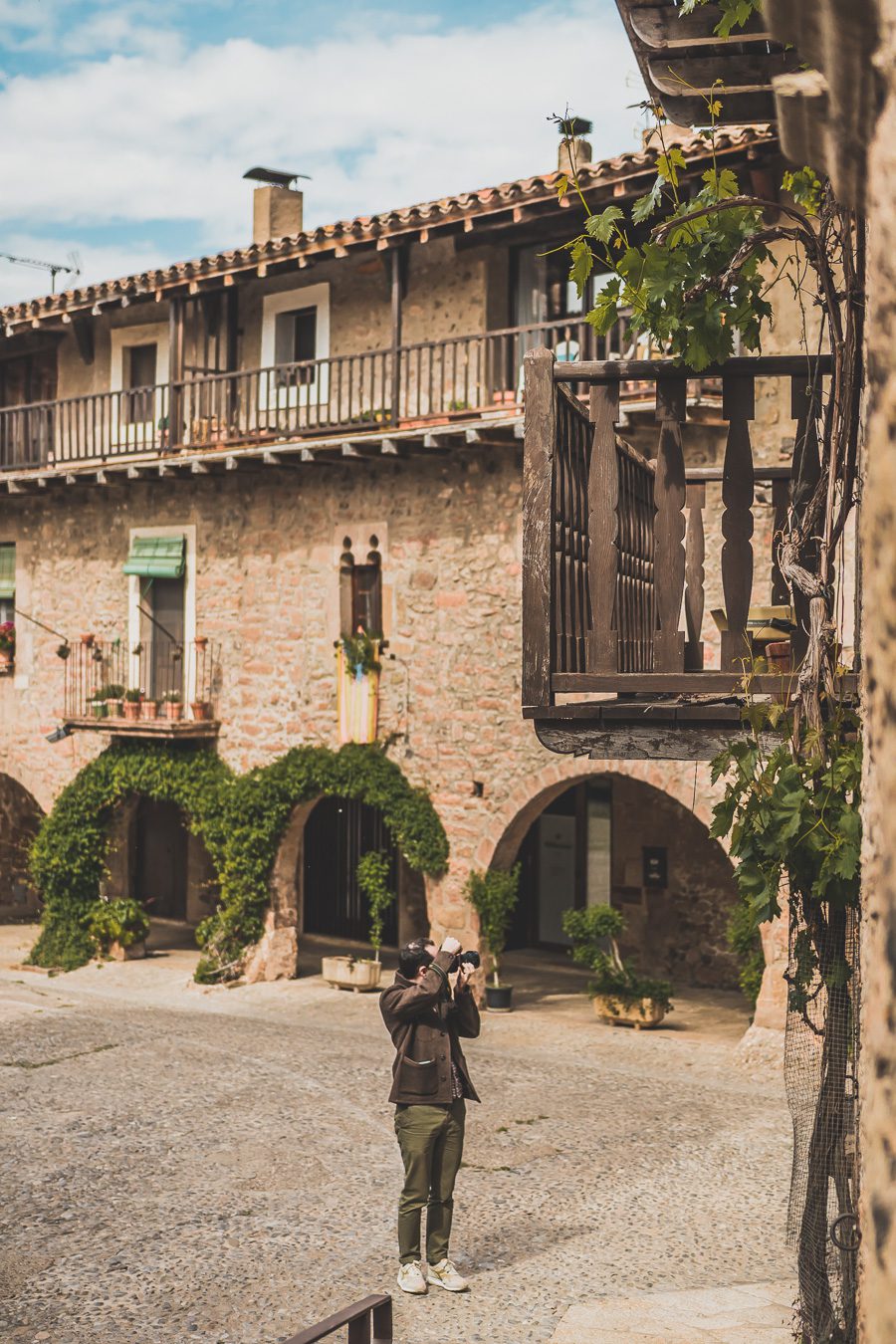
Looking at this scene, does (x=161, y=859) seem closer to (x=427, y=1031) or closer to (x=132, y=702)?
(x=132, y=702)

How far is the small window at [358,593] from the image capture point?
632 inches

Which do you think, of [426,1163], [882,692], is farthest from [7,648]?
[882,692]

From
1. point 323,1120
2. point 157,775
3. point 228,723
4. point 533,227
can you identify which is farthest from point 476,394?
point 323,1120

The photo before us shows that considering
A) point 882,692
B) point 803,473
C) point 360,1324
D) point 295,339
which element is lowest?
point 360,1324

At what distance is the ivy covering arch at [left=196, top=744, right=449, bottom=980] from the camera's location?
15.6m

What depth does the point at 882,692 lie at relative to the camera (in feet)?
4.65

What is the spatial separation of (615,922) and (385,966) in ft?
14.3

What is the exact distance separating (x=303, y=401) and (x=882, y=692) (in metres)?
16.2

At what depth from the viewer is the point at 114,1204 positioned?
8.98 m

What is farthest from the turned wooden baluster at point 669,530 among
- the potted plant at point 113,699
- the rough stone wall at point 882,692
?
the potted plant at point 113,699

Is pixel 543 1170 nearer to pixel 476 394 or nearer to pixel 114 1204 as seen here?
pixel 114 1204

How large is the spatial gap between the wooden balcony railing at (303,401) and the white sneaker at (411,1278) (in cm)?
807

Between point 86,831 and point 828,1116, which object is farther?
point 86,831

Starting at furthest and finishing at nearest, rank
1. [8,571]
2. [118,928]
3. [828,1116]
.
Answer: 1. [8,571]
2. [118,928]
3. [828,1116]
